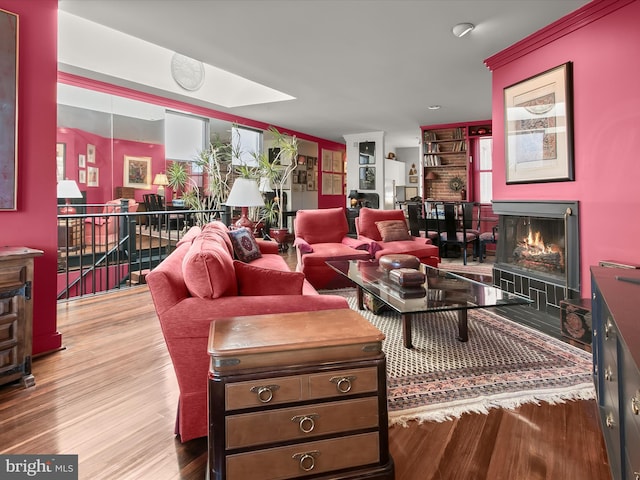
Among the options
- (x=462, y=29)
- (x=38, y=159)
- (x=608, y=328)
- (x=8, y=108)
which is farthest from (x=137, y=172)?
(x=608, y=328)

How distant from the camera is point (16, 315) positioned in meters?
2.15

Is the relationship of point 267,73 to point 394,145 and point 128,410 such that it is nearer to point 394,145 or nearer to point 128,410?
point 128,410

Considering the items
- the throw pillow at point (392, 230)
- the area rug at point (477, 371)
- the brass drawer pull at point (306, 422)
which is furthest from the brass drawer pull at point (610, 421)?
the throw pillow at point (392, 230)

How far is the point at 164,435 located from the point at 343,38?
3.69 metres

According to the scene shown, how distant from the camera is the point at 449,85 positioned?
17.5 feet

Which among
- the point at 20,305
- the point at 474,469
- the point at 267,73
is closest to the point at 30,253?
the point at 20,305

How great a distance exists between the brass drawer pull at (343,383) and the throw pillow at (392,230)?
3832 mm

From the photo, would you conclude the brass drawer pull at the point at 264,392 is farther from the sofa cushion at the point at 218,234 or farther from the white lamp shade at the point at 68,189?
the white lamp shade at the point at 68,189

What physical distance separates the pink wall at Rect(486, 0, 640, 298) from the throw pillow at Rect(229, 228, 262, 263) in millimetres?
2968

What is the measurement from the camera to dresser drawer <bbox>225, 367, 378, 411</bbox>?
1206 millimetres

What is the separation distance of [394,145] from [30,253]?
10.4 metres

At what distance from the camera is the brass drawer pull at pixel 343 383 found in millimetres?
1278

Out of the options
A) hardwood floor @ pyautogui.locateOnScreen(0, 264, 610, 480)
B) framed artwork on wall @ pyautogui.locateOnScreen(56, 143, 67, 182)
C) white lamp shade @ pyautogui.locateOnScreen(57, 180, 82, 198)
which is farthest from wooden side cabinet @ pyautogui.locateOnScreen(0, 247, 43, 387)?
framed artwork on wall @ pyautogui.locateOnScreen(56, 143, 67, 182)

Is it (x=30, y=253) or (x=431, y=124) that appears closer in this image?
(x=30, y=253)
